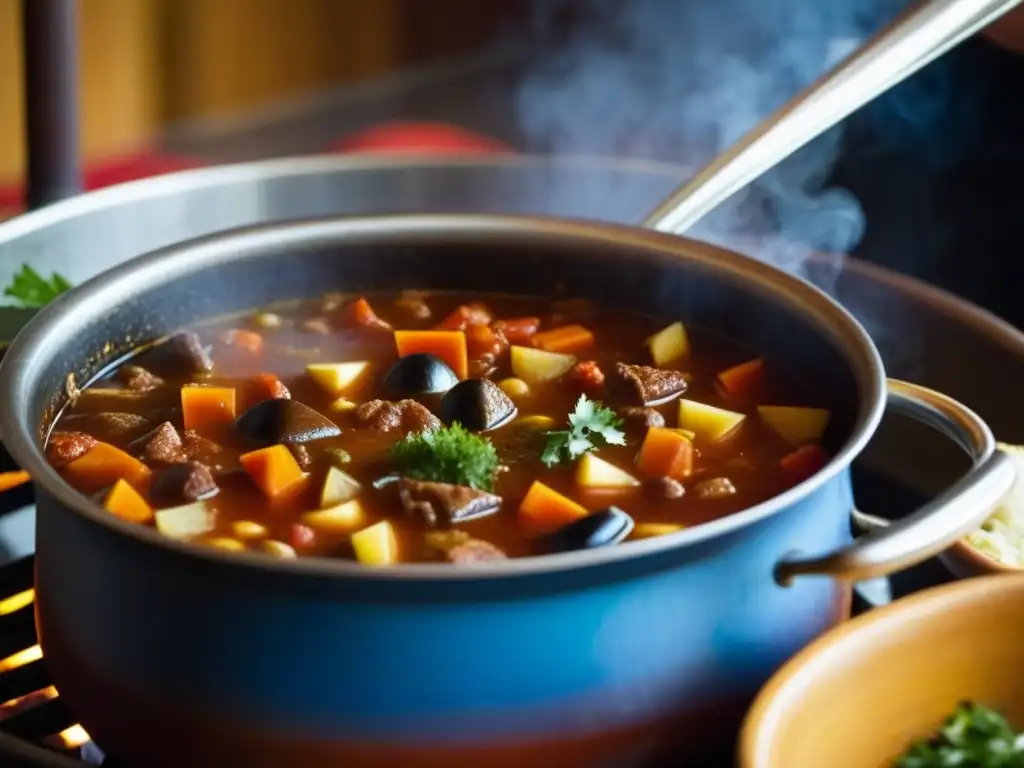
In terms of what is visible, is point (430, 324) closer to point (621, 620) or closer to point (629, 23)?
point (621, 620)

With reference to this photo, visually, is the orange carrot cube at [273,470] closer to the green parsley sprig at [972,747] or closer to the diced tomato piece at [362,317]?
the diced tomato piece at [362,317]

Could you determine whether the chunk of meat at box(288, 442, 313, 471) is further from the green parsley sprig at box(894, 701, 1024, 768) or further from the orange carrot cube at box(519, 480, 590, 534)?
the green parsley sprig at box(894, 701, 1024, 768)

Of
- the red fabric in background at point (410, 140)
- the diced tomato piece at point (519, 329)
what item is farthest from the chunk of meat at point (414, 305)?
the red fabric in background at point (410, 140)

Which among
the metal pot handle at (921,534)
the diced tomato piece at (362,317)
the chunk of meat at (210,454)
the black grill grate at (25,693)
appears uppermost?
the metal pot handle at (921,534)

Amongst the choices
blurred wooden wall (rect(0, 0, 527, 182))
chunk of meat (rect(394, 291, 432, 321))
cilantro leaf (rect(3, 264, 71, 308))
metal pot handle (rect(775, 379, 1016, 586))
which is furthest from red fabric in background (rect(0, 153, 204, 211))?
metal pot handle (rect(775, 379, 1016, 586))

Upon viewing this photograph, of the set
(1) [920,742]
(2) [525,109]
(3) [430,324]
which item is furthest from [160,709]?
(2) [525,109]

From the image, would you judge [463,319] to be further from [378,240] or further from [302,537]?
[302,537]
